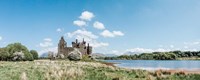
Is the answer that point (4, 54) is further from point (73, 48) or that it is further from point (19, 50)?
point (73, 48)

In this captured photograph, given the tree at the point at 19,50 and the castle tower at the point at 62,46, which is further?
the castle tower at the point at 62,46

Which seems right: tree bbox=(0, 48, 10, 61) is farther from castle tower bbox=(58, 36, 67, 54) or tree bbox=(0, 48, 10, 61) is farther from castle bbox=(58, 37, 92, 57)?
castle tower bbox=(58, 36, 67, 54)

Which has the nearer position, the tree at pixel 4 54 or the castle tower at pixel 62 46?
the tree at pixel 4 54

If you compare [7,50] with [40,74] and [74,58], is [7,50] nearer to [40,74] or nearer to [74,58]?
[74,58]

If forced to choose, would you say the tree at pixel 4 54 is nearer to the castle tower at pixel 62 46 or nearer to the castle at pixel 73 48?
the castle at pixel 73 48

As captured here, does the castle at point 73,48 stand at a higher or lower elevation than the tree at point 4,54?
higher

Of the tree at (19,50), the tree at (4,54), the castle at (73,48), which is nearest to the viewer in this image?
the tree at (19,50)

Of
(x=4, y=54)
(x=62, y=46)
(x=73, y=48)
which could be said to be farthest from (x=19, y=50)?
(x=62, y=46)

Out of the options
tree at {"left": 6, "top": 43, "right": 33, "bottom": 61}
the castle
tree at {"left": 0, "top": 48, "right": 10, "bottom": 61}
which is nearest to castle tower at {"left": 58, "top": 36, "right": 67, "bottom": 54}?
the castle

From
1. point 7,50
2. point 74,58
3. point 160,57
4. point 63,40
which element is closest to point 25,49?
point 7,50

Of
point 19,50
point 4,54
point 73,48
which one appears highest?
point 73,48

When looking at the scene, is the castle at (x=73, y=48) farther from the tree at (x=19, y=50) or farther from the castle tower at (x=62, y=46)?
the tree at (x=19, y=50)

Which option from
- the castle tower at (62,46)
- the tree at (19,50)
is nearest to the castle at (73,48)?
the castle tower at (62,46)

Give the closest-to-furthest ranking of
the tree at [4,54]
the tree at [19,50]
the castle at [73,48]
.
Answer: the tree at [19,50], the tree at [4,54], the castle at [73,48]
